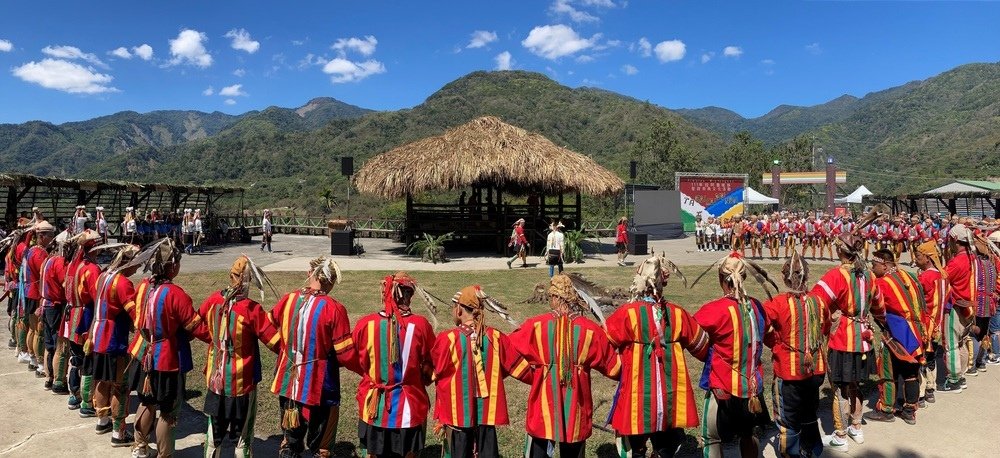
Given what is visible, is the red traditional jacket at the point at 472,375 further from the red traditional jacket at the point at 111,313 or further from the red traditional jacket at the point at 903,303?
the red traditional jacket at the point at 903,303

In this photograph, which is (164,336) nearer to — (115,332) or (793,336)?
(115,332)

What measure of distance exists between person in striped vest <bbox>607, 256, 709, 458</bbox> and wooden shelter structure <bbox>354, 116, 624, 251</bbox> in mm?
14846

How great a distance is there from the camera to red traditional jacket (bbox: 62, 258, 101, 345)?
5.04 m

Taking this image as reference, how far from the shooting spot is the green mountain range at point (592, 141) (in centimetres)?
5962

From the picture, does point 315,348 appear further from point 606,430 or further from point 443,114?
point 443,114

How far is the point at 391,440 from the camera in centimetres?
356

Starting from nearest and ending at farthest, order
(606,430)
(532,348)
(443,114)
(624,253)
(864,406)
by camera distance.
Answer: (532,348) < (606,430) < (864,406) < (624,253) < (443,114)

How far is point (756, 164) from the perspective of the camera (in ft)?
160

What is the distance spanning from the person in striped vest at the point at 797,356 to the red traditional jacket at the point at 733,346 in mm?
345

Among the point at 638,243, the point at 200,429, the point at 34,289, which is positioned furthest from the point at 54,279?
the point at 638,243

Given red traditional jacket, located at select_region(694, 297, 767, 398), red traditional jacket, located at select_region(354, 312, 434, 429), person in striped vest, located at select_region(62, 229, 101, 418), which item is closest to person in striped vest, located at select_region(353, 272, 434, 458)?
red traditional jacket, located at select_region(354, 312, 434, 429)

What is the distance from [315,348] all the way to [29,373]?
5045 mm

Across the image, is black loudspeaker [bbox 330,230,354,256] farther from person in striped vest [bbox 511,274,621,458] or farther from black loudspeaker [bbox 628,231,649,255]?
person in striped vest [bbox 511,274,621,458]

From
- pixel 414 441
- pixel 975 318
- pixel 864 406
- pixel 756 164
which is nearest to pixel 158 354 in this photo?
pixel 414 441
